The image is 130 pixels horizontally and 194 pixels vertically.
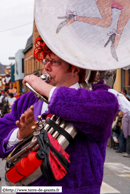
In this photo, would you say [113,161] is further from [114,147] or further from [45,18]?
[45,18]

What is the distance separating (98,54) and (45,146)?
1.93 feet

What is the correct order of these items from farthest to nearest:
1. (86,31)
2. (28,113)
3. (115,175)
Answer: (115,175) < (86,31) < (28,113)

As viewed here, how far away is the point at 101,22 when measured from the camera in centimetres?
175

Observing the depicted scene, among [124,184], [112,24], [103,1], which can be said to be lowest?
[124,184]

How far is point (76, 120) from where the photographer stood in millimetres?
1595

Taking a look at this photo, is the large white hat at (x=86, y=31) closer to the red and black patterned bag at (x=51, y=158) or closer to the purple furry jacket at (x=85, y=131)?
the purple furry jacket at (x=85, y=131)

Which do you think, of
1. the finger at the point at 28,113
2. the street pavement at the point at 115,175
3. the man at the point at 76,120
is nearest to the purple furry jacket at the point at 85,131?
the man at the point at 76,120

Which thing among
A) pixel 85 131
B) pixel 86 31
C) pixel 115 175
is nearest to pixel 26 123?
pixel 85 131

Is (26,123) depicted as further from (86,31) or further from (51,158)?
(86,31)

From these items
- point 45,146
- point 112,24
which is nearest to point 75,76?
point 112,24

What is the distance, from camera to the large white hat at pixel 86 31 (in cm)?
167

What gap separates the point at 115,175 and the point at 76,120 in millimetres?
4945

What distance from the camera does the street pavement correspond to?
5.20 metres

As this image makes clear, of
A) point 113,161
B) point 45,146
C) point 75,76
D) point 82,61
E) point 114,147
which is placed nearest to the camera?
point 45,146
